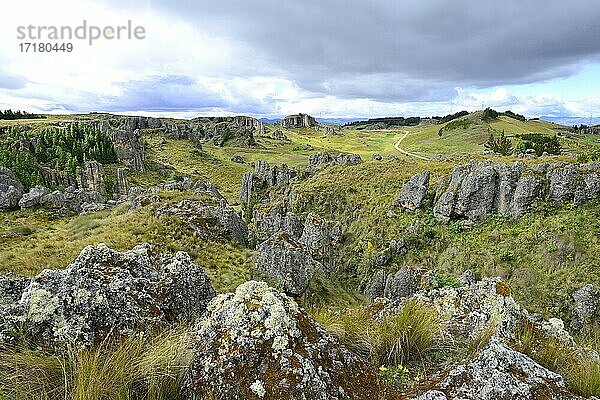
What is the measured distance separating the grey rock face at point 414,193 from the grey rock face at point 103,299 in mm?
27969

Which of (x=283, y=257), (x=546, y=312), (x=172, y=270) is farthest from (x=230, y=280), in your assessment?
(x=546, y=312)

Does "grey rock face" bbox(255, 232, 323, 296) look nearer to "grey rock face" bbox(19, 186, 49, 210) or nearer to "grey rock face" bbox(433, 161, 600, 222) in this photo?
"grey rock face" bbox(433, 161, 600, 222)

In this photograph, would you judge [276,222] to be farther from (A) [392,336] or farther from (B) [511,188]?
(A) [392,336]

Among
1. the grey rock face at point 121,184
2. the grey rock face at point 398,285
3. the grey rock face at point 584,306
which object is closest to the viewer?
the grey rock face at point 584,306

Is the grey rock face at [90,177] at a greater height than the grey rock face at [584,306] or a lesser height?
greater

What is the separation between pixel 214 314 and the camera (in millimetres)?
3859

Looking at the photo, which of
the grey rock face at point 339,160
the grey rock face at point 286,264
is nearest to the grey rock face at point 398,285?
the grey rock face at point 286,264

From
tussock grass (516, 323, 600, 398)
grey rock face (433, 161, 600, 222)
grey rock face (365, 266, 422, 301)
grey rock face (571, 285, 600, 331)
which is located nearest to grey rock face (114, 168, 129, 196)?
grey rock face (365, 266, 422, 301)

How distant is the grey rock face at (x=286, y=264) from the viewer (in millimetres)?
14025

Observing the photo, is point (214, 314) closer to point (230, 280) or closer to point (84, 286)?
point (84, 286)

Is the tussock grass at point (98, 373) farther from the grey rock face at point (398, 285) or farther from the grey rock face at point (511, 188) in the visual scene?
the grey rock face at point (511, 188)

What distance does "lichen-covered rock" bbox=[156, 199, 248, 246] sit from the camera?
19359 millimetres

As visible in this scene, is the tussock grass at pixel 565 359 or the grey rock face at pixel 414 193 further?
the grey rock face at pixel 414 193

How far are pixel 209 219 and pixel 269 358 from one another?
17567 mm
